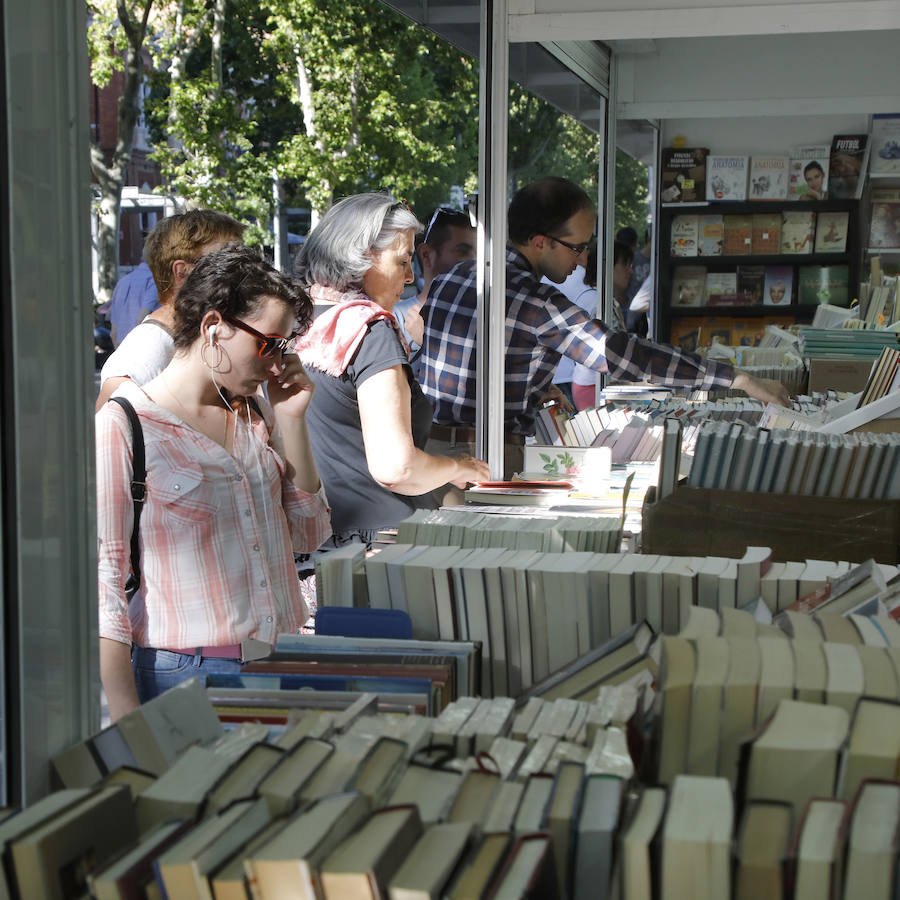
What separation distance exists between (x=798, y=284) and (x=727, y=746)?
790 centimetres

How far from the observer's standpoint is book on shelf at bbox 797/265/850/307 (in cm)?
835

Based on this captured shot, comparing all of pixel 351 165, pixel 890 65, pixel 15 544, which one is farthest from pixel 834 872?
pixel 351 165

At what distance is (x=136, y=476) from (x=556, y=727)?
1.13 metres

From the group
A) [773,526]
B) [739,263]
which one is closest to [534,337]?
[773,526]

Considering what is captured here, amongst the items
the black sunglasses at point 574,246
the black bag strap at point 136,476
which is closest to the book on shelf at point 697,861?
the black bag strap at point 136,476

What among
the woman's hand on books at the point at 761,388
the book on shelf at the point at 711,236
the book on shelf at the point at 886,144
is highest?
the book on shelf at the point at 886,144

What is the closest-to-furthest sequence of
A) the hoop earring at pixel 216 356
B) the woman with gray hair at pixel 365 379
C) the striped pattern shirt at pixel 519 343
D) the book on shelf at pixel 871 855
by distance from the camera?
the book on shelf at pixel 871 855 → the hoop earring at pixel 216 356 → the woman with gray hair at pixel 365 379 → the striped pattern shirt at pixel 519 343

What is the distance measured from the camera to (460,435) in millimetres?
4016

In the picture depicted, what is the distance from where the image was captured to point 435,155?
59.8ft

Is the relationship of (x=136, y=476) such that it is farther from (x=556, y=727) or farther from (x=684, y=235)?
(x=684, y=235)

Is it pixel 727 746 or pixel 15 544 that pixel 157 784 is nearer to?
pixel 15 544

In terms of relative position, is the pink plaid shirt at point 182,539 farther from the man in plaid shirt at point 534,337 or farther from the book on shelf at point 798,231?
the book on shelf at point 798,231

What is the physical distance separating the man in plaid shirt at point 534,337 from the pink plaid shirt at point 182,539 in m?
1.82

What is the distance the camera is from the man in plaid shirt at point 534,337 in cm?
390
